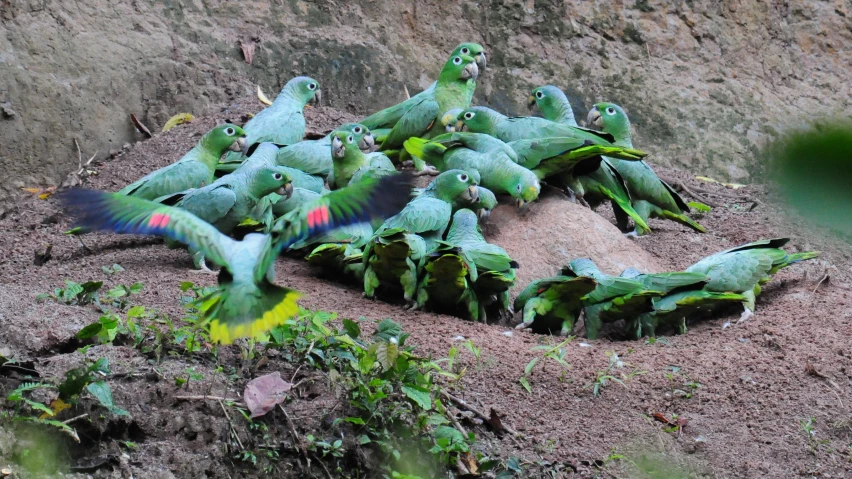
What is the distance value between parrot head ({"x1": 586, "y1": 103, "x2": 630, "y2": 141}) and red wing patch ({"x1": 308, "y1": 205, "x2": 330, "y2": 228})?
3940 millimetres

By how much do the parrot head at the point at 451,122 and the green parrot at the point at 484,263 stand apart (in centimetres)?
132

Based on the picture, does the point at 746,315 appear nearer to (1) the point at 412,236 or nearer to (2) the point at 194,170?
(1) the point at 412,236

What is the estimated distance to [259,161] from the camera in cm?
610

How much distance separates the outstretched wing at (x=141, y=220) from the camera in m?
3.42

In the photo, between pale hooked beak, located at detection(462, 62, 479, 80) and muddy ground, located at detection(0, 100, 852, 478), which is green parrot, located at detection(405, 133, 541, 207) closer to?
muddy ground, located at detection(0, 100, 852, 478)

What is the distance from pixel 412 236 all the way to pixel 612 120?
94.2 inches

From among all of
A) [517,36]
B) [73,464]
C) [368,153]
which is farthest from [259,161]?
[517,36]

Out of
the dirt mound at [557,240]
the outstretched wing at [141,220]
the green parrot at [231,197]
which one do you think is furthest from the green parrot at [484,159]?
the outstretched wing at [141,220]

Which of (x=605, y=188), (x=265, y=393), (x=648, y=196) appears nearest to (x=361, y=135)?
(x=605, y=188)

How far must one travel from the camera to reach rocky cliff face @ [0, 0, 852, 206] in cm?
741

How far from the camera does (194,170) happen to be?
6090 mm

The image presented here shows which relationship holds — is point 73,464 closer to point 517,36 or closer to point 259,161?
point 259,161

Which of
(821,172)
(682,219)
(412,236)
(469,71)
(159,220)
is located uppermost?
(821,172)

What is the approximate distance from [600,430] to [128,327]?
206 centimetres
